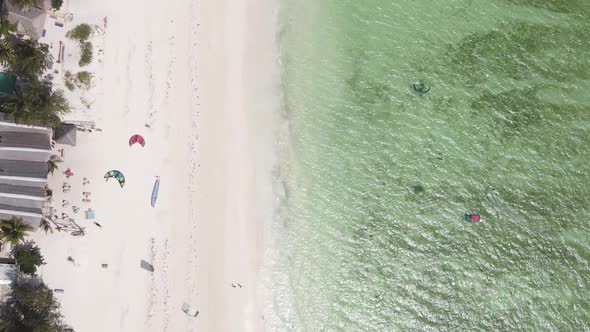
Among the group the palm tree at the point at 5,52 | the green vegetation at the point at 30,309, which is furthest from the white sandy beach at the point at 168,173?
the palm tree at the point at 5,52

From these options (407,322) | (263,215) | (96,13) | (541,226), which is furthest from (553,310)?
(96,13)

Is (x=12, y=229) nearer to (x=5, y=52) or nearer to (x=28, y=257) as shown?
(x=28, y=257)

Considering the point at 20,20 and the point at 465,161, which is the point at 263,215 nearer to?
the point at 465,161

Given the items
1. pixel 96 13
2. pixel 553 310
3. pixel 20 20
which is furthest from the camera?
pixel 553 310

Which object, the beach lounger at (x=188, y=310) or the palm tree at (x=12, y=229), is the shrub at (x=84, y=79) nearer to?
the palm tree at (x=12, y=229)

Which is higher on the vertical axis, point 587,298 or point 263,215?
point 263,215

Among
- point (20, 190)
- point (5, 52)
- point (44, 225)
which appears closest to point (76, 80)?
point (5, 52)
